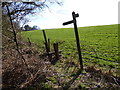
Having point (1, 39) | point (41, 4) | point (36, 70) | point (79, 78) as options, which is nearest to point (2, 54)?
point (1, 39)

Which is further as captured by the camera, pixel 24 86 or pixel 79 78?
pixel 79 78

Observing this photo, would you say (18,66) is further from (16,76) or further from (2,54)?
(2,54)

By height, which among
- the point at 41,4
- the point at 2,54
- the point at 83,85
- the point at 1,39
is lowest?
the point at 83,85

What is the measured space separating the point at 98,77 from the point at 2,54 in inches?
161

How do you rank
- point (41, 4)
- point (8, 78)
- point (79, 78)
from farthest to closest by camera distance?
point (41, 4) < point (79, 78) < point (8, 78)

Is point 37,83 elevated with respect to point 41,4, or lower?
lower

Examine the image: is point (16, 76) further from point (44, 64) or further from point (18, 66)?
point (44, 64)

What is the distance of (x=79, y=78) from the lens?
4180 mm

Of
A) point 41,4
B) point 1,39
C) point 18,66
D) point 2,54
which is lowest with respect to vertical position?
point 18,66

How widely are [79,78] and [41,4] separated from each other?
27.4ft

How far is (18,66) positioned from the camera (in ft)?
13.4

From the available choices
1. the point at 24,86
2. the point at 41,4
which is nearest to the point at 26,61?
the point at 24,86

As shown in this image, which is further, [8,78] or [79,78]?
[79,78]

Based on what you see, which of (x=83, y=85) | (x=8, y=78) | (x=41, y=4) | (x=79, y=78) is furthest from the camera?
(x=41, y=4)
